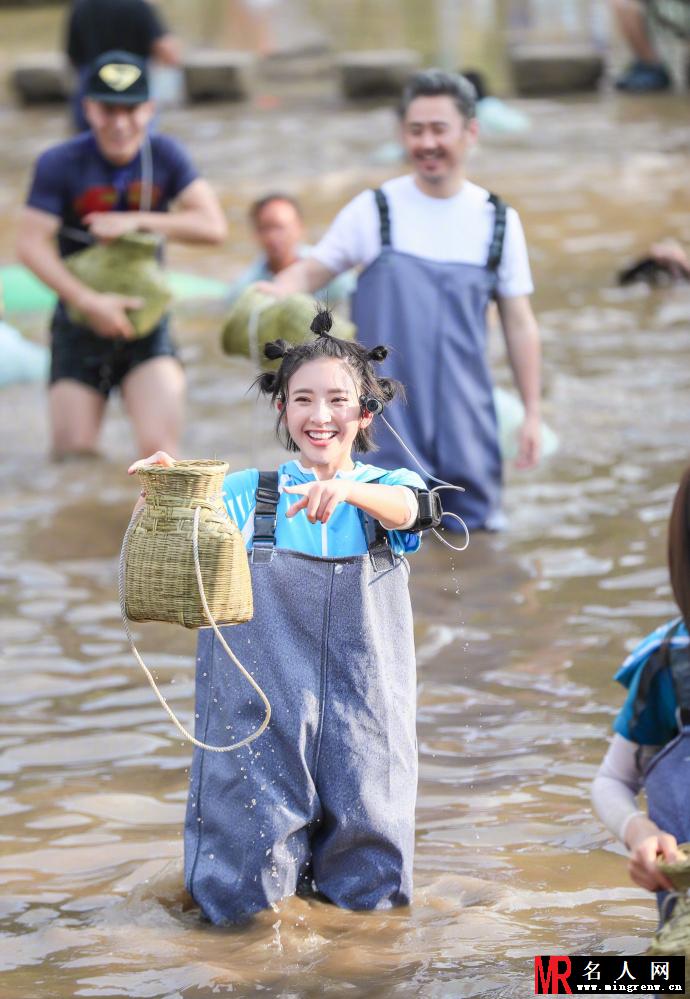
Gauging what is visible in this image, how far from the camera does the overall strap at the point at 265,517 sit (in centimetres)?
354

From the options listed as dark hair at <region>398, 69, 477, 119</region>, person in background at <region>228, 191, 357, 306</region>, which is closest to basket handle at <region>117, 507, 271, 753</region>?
dark hair at <region>398, 69, 477, 119</region>

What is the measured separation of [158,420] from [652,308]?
4378mm

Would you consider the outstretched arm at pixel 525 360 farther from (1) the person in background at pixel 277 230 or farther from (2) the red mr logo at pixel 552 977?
(2) the red mr logo at pixel 552 977

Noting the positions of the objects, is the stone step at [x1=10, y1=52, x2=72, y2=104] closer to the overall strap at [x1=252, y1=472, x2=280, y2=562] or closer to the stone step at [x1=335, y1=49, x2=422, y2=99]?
the stone step at [x1=335, y1=49, x2=422, y2=99]

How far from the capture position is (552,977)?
134 inches

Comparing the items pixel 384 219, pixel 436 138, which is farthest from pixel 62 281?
pixel 436 138

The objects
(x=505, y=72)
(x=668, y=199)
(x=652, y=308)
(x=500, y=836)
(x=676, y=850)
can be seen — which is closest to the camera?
(x=676, y=850)

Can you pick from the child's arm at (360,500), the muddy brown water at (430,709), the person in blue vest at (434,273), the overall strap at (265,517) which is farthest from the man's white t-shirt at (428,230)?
the child's arm at (360,500)

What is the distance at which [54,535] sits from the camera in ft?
22.7

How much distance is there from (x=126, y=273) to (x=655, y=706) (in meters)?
3.91

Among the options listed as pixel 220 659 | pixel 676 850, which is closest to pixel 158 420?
pixel 220 659

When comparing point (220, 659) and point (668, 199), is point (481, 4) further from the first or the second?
point (220, 659)

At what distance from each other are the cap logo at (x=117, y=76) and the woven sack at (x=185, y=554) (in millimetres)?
3314

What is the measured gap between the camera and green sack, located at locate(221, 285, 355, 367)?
19.0ft
